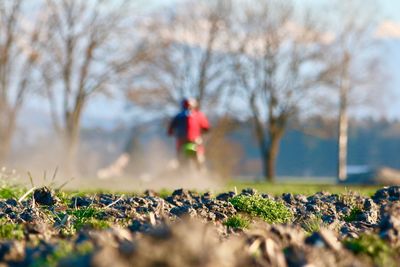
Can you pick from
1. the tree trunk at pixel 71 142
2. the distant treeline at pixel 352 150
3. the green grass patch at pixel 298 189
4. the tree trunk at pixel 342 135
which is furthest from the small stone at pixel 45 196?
the distant treeline at pixel 352 150

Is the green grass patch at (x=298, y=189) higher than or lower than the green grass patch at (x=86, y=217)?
higher

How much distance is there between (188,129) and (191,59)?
3296 cm

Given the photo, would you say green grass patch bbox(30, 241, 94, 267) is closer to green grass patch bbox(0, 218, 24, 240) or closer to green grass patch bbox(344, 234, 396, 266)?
green grass patch bbox(0, 218, 24, 240)

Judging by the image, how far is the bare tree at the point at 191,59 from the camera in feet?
170

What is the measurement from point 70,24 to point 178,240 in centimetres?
3898

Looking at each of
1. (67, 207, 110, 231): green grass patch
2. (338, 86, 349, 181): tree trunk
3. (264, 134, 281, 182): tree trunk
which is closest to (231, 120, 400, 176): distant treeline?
(338, 86, 349, 181): tree trunk

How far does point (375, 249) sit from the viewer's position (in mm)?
5309

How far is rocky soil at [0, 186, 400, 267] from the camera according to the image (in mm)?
3656

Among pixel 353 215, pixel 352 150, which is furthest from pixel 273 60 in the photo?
pixel 352 150

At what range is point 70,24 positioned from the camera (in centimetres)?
4169

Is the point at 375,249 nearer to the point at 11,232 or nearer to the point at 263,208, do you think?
the point at 11,232

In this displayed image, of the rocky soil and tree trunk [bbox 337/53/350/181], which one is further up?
tree trunk [bbox 337/53/350/181]

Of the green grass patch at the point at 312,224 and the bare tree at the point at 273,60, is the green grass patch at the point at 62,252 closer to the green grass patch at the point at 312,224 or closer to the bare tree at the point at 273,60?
the green grass patch at the point at 312,224

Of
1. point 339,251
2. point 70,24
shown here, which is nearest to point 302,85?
point 70,24
